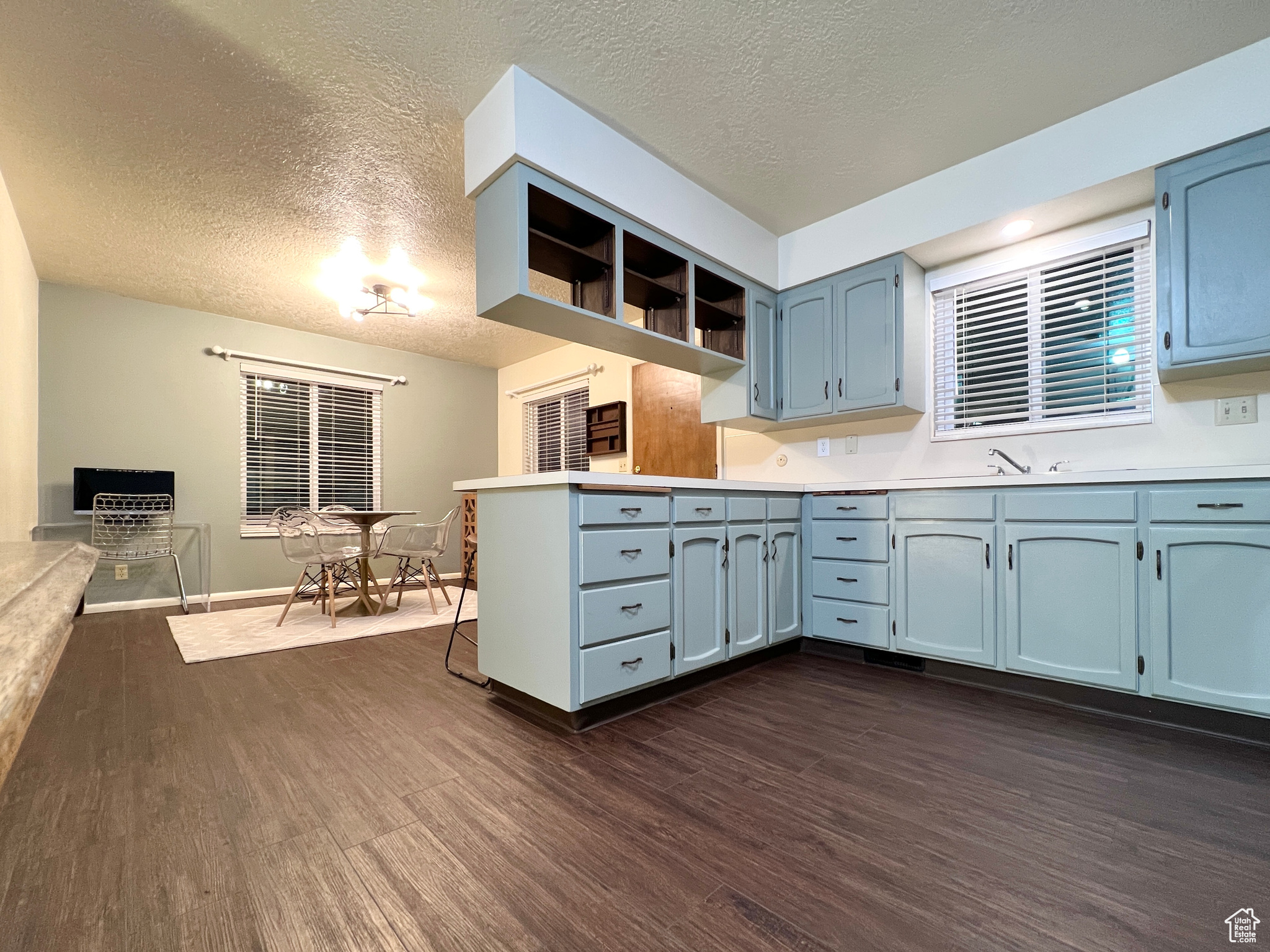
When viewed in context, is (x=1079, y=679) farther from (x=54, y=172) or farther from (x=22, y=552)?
(x=54, y=172)

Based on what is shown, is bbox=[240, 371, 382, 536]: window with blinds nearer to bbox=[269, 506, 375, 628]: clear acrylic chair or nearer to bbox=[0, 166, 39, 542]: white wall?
bbox=[269, 506, 375, 628]: clear acrylic chair

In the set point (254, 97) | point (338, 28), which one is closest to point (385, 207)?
point (254, 97)

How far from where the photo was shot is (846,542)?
308 cm

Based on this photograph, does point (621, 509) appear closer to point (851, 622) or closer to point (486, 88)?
point (851, 622)

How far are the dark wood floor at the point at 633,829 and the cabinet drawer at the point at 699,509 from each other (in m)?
0.80

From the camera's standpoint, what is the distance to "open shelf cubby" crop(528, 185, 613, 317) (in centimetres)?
253

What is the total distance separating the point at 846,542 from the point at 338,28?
3154 millimetres

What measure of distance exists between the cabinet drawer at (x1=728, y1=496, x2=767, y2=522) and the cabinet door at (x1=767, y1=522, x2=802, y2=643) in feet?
0.35

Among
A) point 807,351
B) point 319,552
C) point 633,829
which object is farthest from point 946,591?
point 319,552

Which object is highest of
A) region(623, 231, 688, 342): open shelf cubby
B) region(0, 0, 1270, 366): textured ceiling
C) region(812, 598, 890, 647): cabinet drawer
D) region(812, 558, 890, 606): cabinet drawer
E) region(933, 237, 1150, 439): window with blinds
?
region(0, 0, 1270, 366): textured ceiling

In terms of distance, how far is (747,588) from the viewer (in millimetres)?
2854

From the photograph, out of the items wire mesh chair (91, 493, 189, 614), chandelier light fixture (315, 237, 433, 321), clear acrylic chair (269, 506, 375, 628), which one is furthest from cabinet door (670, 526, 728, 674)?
wire mesh chair (91, 493, 189, 614)

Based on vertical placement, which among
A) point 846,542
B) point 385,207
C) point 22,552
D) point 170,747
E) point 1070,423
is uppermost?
point 385,207

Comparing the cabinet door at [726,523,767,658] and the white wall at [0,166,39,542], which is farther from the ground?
the white wall at [0,166,39,542]
